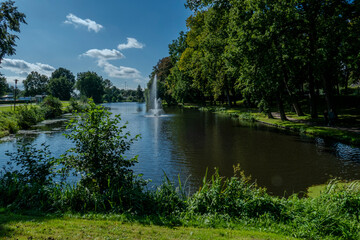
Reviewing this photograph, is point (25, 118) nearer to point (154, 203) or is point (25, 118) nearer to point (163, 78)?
point (154, 203)

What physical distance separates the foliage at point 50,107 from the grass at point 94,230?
39467 millimetres

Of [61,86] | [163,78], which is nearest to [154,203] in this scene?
[163,78]

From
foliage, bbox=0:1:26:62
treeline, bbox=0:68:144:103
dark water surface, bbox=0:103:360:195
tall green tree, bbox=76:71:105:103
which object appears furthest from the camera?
tall green tree, bbox=76:71:105:103

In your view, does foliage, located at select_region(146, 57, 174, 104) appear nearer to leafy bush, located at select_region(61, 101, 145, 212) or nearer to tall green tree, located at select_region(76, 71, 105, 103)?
tall green tree, located at select_region(76, 71, 105, 103)

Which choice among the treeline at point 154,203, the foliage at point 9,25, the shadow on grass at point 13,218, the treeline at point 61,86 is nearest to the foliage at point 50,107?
the foliage at point 9,25

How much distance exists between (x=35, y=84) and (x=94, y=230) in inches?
5878

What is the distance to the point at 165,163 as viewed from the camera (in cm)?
1329

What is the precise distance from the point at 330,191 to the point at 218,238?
4.65 meters

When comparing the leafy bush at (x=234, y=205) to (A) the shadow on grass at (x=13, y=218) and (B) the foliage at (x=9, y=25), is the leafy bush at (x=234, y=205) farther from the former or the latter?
(B) the foliage at (x=9, y=25)

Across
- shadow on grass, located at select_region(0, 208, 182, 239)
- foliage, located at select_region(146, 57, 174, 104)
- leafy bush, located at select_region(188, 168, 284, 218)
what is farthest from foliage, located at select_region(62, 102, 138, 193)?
foliage, located at select_region(146, 57, 174, 104)

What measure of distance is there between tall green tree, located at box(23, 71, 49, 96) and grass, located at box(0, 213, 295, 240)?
442 feet

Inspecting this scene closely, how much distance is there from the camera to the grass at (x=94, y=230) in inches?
188

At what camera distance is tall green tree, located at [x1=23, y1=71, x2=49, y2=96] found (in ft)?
409

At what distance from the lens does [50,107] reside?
1656 inches
